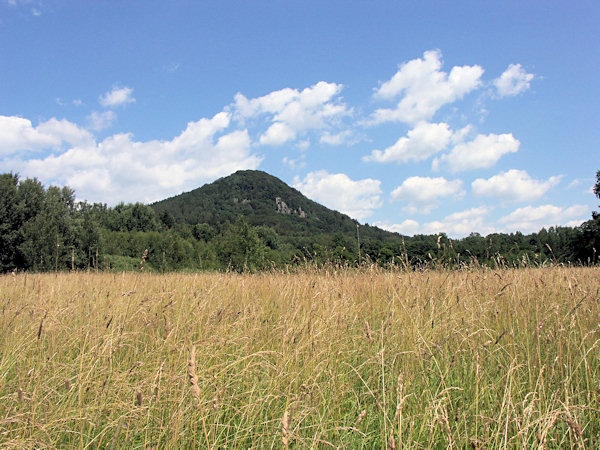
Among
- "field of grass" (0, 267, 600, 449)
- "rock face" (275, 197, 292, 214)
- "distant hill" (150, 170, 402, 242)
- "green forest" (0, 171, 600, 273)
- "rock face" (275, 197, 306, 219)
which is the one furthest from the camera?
"rock face" (275, 197, 292, 214)

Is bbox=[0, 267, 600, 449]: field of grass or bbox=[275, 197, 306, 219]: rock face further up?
bbox=[275, 197, 306, 219]: rock face

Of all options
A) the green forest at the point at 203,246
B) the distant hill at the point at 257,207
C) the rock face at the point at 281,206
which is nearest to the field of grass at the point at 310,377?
the green forest at the point at 203,246

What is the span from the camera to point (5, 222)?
28344 millimetres

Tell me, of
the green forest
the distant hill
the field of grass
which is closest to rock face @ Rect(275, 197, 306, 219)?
the distant hill

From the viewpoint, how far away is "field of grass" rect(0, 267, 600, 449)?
5.94 feet

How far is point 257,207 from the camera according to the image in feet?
438

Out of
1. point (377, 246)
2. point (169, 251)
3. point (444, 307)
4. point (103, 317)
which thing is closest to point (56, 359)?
point (103, 317)

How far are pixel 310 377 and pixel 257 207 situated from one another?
133m

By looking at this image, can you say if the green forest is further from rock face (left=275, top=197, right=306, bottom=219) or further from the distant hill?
rock face (left=275, top=197, right=306, bottom=219)

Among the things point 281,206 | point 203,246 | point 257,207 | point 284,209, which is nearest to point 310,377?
point 203,246

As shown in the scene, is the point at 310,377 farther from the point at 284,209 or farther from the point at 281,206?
the point at 281,206

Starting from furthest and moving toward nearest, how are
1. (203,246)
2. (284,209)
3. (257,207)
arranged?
(284,209), (257,207), (203,246)

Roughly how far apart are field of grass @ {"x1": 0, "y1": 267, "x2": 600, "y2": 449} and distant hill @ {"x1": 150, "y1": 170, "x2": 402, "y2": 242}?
89.9 m

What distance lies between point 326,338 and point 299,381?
50 cm
